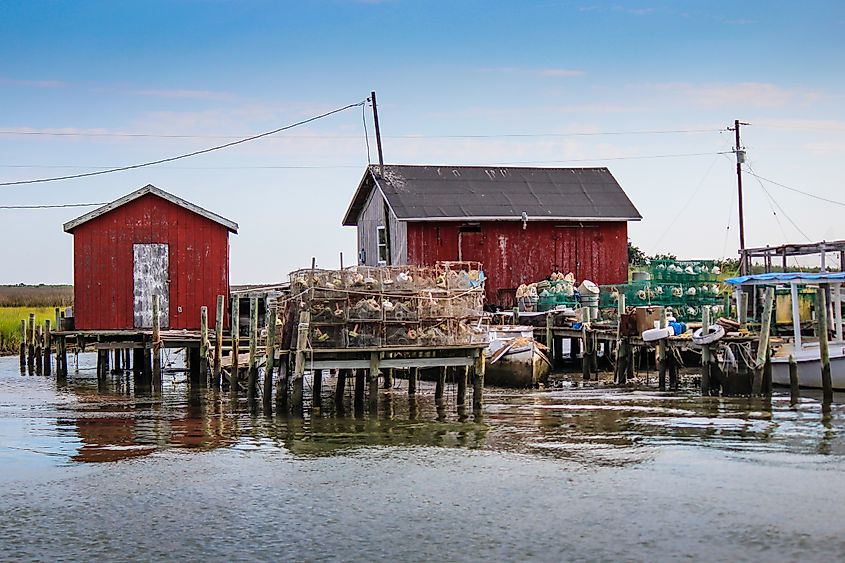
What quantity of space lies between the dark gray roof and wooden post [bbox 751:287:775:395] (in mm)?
14878

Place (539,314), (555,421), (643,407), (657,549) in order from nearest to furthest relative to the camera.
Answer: (657,549) < (555,421) < (643,407) < (539,314)

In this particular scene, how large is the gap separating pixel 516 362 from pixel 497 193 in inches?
446

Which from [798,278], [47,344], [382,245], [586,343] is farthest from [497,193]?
[47,344]

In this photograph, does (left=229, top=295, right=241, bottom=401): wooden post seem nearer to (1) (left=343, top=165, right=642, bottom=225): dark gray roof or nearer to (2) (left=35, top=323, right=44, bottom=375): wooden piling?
(1) (left=343, top=165, right=642, bottom=225): dark gray roof

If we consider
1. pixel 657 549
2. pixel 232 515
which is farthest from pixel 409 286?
pixel 657 549

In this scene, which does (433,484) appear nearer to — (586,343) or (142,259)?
(586,343)

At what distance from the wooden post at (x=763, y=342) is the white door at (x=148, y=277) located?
658 inches

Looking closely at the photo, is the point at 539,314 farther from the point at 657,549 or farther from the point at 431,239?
the point at 657,549

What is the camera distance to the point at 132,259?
32.7 meters

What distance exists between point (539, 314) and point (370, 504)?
2126cm

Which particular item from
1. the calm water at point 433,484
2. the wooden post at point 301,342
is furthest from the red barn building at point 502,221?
the wooden post at point 301,342

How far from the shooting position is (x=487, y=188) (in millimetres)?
41000

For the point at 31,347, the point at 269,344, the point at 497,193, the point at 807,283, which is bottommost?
the point at 31,347

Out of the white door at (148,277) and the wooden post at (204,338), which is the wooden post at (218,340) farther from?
the white door at (148,277)
